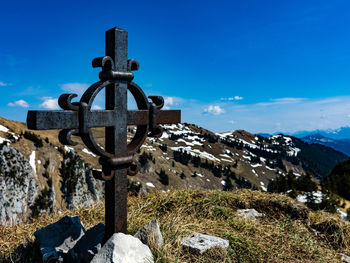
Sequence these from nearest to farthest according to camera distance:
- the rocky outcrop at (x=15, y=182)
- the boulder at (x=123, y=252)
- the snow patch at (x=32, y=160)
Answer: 1. the boulder at (x=123, y=252)
2. the rocky outcrop at (x=15, y=182)
3. the snow patch at (x=32, y=160)

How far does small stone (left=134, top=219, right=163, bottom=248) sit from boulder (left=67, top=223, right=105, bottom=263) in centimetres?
71

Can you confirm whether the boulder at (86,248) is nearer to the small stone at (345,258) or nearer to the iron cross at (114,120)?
the iron cross at (114,120)

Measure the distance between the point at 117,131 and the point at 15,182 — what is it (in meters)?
106

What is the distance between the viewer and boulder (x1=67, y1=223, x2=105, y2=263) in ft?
12.8

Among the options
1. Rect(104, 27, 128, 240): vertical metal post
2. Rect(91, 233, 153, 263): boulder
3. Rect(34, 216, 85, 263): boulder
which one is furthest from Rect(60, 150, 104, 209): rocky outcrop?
Rect(91, 233, 153, 263): boulder

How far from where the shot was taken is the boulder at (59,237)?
160 inches

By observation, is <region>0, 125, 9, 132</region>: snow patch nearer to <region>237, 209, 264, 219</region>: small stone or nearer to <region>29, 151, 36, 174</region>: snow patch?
<region>29, 151, 36, 174</region>: snow patch

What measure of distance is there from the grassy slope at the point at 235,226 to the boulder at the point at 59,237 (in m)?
0.46

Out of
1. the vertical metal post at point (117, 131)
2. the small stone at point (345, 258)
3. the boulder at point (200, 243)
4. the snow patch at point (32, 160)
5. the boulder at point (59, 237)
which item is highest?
the vertical metal post at point (117, 131)

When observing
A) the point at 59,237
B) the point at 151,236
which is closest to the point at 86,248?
the point at 59,237

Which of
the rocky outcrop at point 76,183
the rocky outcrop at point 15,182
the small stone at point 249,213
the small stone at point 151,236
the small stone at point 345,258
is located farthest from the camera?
the rocky outcrop at point 76,183

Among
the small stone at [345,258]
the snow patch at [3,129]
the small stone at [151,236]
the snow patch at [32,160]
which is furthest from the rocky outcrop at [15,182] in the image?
the small stone at [345,258]

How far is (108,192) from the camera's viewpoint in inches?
174

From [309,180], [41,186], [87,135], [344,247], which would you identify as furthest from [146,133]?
[41,186]
